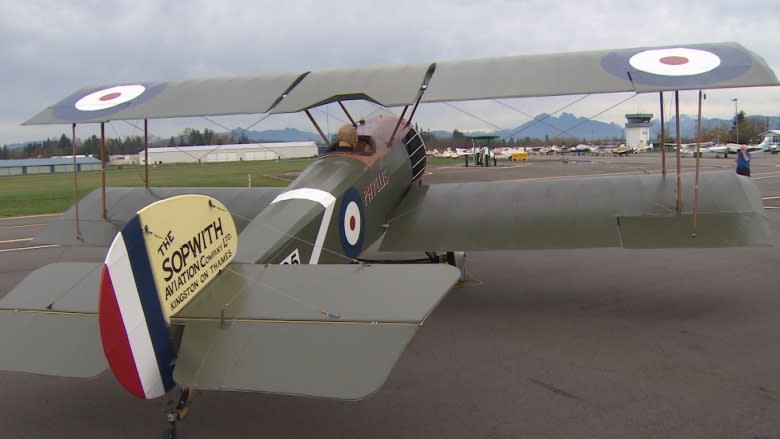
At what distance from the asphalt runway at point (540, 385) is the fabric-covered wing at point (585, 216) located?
30.9 inches

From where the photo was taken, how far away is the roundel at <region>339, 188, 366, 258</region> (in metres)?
5.22

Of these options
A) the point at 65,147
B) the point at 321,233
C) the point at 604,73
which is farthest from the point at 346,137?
the point at 65,147

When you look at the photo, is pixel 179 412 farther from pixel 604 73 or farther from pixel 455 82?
pixel 604 73

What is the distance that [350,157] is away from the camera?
19.6ft

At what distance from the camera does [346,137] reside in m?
6.10

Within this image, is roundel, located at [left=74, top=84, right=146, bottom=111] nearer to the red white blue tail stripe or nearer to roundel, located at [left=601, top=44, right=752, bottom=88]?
the red white blue tail stripe

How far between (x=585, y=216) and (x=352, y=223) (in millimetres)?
2594

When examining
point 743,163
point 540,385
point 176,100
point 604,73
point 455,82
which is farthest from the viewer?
point 743,163

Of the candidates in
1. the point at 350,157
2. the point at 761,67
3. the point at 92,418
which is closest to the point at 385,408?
the point at 92,418

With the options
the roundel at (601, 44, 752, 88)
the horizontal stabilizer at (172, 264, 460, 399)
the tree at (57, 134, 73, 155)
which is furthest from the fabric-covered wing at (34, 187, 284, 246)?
the tree at (57, 134, 73, 155)

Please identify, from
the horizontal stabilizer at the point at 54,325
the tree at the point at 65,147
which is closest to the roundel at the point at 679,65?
the horizontal stabilizer at the point at 54,325

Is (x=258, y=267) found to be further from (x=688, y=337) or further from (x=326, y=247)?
(x=688, y=337)

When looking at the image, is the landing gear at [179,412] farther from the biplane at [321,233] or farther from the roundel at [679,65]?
the roundel at [679,65]

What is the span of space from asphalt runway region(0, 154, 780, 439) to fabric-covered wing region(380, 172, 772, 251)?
0.78m
